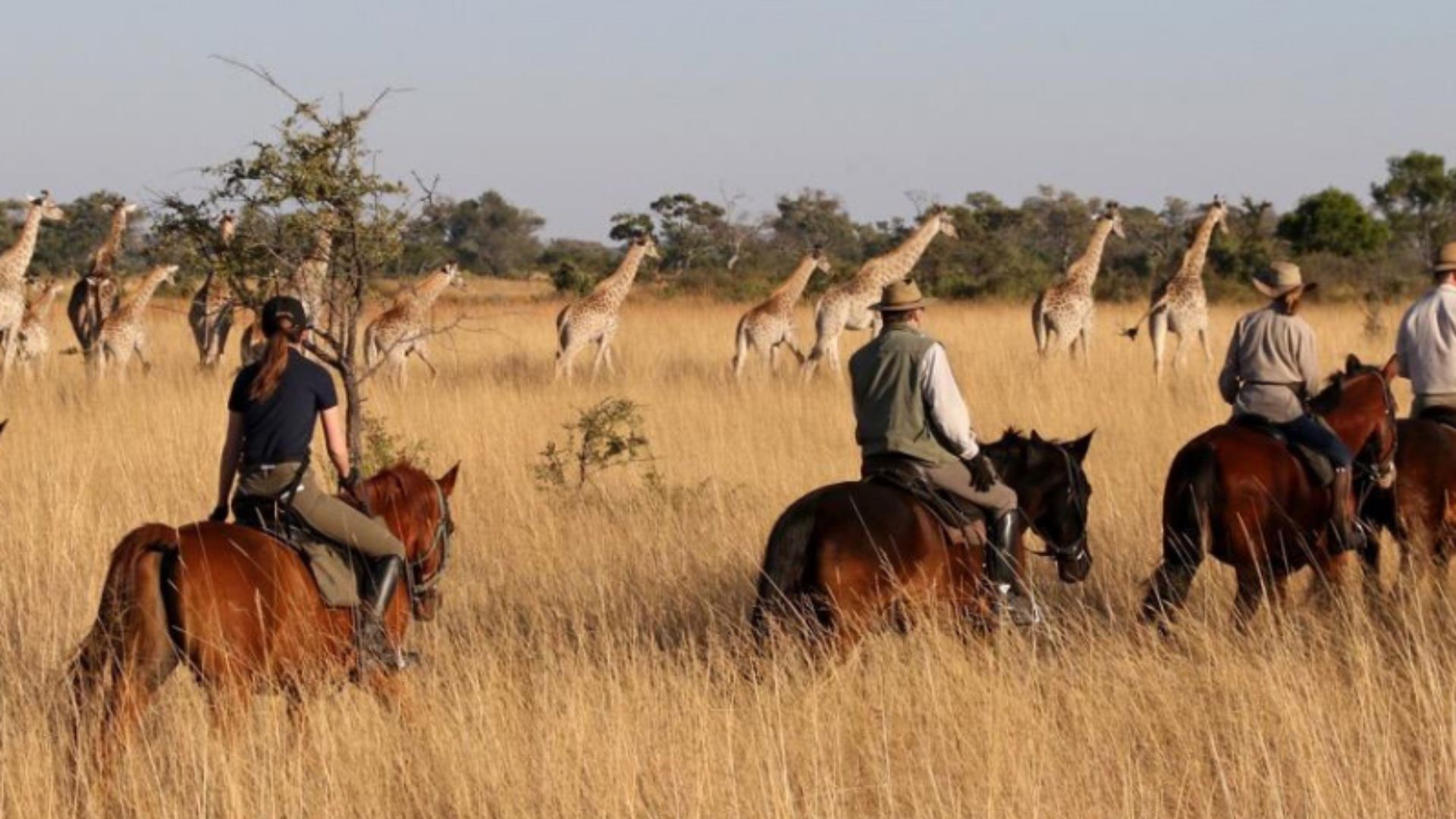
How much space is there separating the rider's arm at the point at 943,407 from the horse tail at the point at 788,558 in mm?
597

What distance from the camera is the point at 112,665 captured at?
6242 millimetres

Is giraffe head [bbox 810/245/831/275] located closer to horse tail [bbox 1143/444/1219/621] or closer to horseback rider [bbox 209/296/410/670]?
horse tail [bbox 1143/444/1219/621]

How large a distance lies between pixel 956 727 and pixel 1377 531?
3657 millimetres

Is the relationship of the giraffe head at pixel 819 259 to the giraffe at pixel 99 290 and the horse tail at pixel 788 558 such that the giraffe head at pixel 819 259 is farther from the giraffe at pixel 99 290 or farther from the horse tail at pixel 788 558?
the horse tail at pixel 788 558

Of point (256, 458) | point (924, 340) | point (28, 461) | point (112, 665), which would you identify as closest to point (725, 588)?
point (924, 340)

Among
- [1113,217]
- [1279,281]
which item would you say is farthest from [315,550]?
[1113,217]

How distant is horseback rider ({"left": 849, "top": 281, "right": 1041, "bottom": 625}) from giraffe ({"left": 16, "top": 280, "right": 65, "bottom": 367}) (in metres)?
15.7

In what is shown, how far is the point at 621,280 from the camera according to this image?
23750mm

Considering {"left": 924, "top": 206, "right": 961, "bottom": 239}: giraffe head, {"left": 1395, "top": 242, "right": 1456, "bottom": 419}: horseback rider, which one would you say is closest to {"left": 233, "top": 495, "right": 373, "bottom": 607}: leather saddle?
{"left": 1395, "top": 242, "right": 1456, "bottom": 419}: horseback rider

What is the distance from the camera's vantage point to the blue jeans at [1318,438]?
8.77m

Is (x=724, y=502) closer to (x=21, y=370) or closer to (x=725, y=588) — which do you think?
(x=725, y=588)

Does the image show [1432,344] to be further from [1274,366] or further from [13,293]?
[13,293]

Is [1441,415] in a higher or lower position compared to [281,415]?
lower

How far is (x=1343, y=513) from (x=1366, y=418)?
0.54 meters
